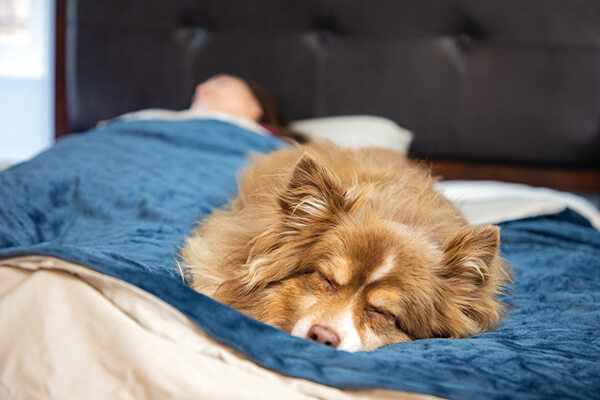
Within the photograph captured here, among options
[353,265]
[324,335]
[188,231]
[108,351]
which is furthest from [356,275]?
[188,231]

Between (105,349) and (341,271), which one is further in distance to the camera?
(341,271)

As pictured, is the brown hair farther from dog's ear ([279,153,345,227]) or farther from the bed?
dog's ear ([279,153,345,227])

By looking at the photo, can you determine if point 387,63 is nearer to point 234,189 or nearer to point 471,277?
point 234,189

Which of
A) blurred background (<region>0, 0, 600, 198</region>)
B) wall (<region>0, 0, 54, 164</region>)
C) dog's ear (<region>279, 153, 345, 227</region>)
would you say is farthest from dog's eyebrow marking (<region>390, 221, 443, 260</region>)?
wall (<region>0, 0, 54, 164</region>)

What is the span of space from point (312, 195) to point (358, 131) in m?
1.90

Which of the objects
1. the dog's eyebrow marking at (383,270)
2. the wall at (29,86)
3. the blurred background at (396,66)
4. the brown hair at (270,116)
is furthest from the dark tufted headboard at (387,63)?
the dog's eyebrow marking at (383,270)

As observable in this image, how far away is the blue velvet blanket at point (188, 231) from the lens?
1098 millimetres

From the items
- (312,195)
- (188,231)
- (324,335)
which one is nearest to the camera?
(324,335)

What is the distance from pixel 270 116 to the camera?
3.62m

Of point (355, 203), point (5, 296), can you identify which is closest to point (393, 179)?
point (355, 203)

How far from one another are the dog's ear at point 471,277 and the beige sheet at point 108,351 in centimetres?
52

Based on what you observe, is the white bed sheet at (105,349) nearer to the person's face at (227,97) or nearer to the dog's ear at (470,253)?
the dog's ear at (470,253)

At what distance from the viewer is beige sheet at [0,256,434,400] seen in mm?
1074

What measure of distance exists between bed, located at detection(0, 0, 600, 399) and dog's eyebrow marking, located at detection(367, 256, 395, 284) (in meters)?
0.20
